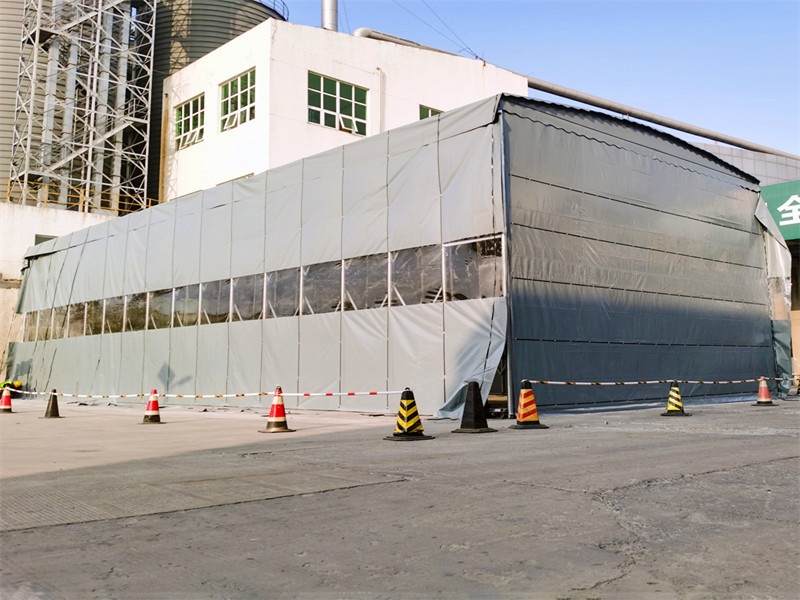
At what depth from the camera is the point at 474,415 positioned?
1234cm

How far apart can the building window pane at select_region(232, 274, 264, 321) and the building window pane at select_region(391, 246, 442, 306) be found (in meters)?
5.80

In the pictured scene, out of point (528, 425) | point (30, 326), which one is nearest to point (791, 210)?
point (528, 425)

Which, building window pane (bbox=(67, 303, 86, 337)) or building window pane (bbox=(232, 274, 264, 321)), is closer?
building window pane (bbox=(232, 274, 264, 321))

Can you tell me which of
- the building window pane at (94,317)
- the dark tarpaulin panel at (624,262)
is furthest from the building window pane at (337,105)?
the dark tarpaulin panel at (624,262)

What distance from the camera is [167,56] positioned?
142 ft

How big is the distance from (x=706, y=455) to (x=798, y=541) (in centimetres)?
433

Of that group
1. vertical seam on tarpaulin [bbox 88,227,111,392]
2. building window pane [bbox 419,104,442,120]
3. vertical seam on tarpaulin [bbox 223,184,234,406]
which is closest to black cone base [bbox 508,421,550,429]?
vertical seam on tarpaulin [bbox 223,184,234,406]

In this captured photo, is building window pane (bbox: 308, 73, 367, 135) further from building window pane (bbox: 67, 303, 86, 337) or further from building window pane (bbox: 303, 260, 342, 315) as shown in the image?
building window pane (bbox: 303, 260, 342, 315)

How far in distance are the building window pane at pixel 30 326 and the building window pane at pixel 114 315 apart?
283 inches

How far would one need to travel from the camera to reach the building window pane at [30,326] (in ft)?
115

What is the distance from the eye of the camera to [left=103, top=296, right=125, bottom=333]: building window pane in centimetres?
2906

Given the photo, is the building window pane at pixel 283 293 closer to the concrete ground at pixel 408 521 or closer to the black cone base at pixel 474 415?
the black cone base at pixel 474 415

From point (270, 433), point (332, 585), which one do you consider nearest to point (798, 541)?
point (332, 585)

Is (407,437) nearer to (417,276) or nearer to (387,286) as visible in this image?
(417,276)
